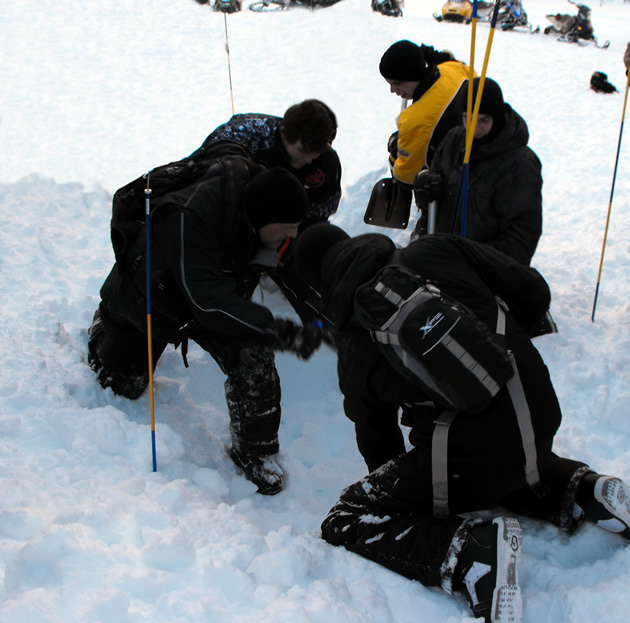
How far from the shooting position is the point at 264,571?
2.50 metres

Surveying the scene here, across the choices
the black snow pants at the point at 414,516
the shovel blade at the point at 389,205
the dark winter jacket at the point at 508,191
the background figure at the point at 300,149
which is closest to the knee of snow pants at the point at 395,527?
the black snow pants at the point at 414,516

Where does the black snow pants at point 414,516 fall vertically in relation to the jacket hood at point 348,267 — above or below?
below

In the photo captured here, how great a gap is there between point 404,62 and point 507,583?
3.21 metres

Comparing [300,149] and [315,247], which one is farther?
[300,149]

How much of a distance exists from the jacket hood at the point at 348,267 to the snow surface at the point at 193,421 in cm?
98

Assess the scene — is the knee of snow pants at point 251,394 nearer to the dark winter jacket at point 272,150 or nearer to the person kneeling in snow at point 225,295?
the person kneeling in snow at point 225,295

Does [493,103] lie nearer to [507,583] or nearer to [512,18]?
[507,583]

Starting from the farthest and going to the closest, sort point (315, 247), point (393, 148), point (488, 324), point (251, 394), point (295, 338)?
point (393, 148), point (251, 394), point (295, 338), point (315, 247), point (488, 324)

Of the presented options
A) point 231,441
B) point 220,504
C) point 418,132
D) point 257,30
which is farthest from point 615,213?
point 257,30

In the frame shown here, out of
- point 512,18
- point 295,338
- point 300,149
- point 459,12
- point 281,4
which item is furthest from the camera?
point 459,12

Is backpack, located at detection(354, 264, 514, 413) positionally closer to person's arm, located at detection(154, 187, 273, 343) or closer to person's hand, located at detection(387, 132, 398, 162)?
person's arm, located at detection(154, 187, 273, 343)

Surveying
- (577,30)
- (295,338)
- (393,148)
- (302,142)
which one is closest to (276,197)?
(295,338)

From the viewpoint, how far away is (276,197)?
3018mm

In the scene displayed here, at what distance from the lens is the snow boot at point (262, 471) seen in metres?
3.53
